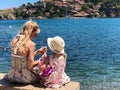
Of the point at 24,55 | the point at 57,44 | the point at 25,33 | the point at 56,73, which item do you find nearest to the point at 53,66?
the point at 56,73

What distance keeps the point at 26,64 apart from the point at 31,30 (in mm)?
695

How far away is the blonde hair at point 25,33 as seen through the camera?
7531 millimetres

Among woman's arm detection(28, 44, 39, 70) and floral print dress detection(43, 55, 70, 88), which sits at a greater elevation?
woman's arm detection(28, 44, 39, 70)

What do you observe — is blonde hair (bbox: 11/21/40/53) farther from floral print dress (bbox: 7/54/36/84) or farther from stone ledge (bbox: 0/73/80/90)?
stone ledge (bbox: 0/73/80/90)

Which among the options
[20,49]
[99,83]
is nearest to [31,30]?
[20,49]

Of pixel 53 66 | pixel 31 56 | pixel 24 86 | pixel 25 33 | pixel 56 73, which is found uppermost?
pixel 25 33

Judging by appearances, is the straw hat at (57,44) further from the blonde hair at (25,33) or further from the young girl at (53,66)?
the blonde hair at (25,33)

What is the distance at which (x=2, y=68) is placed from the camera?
899 inches

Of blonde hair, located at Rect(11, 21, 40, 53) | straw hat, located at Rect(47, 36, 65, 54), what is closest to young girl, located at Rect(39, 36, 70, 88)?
straw hat, located at Rect(47, 36, 65, 54)

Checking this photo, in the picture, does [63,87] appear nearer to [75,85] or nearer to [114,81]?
[75,85]

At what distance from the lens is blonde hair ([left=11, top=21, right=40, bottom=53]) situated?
24.7 feet

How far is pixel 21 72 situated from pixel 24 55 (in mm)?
356

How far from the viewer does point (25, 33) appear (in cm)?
758

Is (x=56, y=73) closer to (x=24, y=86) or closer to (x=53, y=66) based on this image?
(x=53, y=66)
